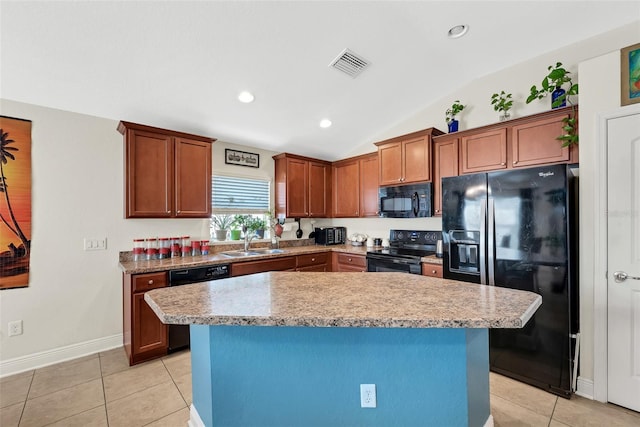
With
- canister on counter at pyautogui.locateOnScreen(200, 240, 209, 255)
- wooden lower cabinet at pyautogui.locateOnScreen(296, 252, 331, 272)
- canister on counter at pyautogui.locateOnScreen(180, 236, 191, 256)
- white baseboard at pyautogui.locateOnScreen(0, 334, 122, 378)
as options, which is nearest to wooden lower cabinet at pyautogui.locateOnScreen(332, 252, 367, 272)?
wooden lower cabinet at pyautogui.locateOnScreen(296, 252, 331, 272)

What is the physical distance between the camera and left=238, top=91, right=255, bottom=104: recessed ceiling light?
3028mm

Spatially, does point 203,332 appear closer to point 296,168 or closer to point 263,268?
point 263,268

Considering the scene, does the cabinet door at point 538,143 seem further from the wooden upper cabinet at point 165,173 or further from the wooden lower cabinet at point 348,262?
the wooden upper cabinet at point 165,173

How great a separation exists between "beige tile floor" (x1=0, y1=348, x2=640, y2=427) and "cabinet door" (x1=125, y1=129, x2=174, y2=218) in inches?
58.6

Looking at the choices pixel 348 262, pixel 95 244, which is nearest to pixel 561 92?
pixel 348 262

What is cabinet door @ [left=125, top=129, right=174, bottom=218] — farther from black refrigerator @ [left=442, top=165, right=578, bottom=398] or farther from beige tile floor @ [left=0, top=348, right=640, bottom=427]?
black refrigerator @ [left=442, top=165, right=578, bottom=398]

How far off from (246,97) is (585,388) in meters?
3.89

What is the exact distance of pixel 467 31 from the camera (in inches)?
104

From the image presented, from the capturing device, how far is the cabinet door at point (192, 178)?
3.20 m

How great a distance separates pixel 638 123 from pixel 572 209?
674 millimetres

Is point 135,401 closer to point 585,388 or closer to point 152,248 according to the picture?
point 152,248

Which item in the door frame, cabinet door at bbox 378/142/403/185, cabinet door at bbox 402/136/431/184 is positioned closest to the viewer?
the door frame

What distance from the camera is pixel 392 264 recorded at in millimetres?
3357

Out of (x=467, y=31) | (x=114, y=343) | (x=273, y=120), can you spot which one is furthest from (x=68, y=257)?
(x=467, y=31)
